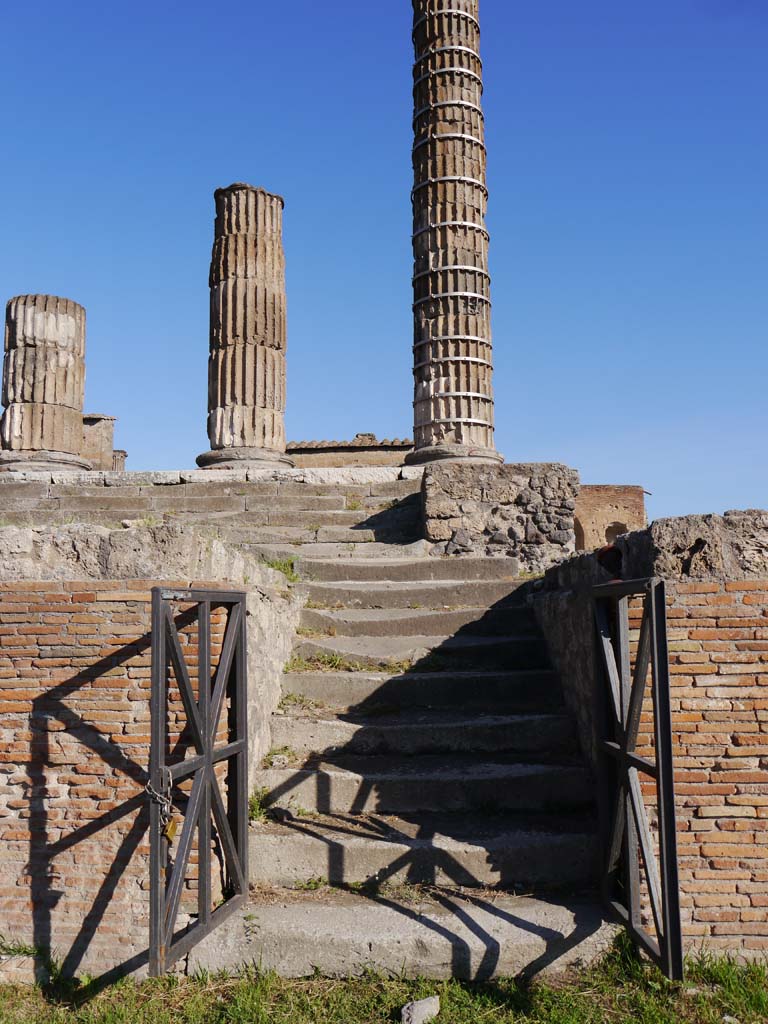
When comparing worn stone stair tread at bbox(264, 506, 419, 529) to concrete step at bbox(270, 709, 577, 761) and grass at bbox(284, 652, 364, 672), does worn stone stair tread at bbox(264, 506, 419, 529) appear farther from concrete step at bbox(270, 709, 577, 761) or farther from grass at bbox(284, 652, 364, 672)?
concrete step at bbox(270, 709, 577, 761)

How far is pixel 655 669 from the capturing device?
3559 mm

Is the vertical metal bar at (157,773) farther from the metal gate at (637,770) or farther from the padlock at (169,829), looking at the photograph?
the metal gate at (637,770)

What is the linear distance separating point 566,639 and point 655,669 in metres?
1.90

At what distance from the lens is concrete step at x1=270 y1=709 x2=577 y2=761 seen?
16.8 ft

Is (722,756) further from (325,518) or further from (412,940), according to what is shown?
(325,518)

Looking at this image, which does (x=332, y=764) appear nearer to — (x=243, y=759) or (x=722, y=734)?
(x=243, y=759)

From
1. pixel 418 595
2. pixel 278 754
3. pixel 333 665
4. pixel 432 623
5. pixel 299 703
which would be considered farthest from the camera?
pixel 418 595

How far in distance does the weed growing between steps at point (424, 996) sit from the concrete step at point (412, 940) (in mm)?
61

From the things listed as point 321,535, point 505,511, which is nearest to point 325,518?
point 321,535

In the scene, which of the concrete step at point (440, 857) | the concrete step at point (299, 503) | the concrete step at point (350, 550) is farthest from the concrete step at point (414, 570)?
the concrete step at point (440, 857)

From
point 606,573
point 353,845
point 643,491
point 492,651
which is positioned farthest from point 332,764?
point 643,491

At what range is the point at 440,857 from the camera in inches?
171

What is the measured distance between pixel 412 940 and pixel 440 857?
0.56 meters

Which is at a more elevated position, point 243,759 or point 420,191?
point 420,191
